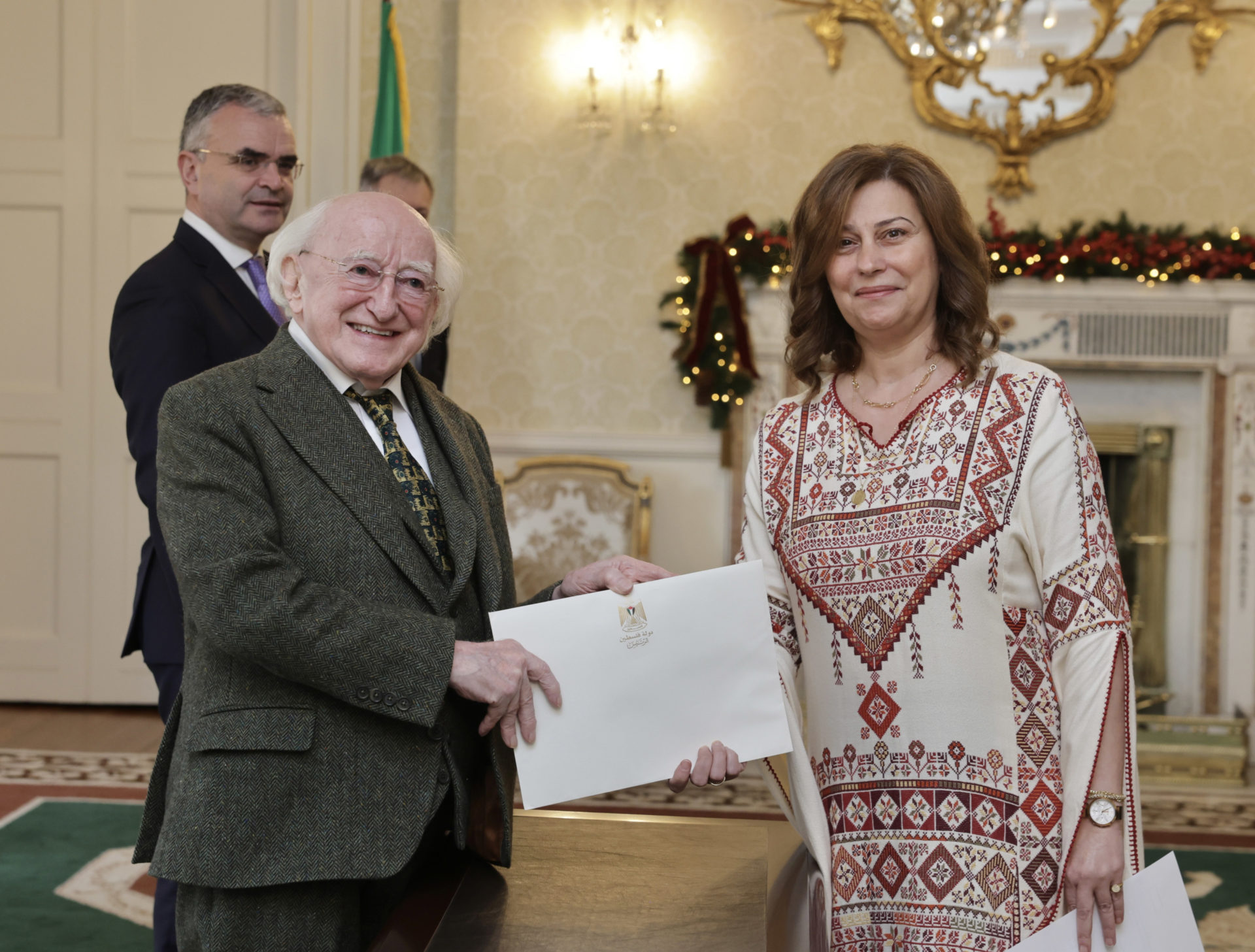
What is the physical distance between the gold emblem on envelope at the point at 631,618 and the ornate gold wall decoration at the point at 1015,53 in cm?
442

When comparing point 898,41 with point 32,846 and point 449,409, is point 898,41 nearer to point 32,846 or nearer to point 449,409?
point 449,409

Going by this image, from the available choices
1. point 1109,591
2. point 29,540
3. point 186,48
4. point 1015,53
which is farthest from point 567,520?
point 1109,591

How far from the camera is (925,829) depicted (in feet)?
5.33

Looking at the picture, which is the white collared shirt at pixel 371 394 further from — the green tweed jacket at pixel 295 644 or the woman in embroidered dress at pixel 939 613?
the woman in embroidered dress at pixel 939 613

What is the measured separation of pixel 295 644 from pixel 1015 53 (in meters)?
4.97

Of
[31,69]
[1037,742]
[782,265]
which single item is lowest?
[1037,742]

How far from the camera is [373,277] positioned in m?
1.58

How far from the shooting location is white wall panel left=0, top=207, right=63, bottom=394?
517 cm

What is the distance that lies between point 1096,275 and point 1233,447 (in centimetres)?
100

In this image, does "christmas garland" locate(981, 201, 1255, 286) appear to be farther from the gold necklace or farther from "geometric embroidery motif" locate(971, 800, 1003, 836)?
"geometric embroidery motif" locate(971, 800, 1003, 836)

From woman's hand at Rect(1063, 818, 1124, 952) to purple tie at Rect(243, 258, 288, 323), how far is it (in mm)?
1863

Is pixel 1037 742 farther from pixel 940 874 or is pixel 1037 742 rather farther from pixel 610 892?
pixel 610 892

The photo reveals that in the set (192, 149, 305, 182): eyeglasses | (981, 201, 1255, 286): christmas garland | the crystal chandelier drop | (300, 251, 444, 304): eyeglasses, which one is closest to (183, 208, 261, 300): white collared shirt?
(192, 149, 305, 182): eyeglasses

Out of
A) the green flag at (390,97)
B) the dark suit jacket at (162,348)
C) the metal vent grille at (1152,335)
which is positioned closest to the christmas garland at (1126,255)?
the metal vent grille at (1152,335)
